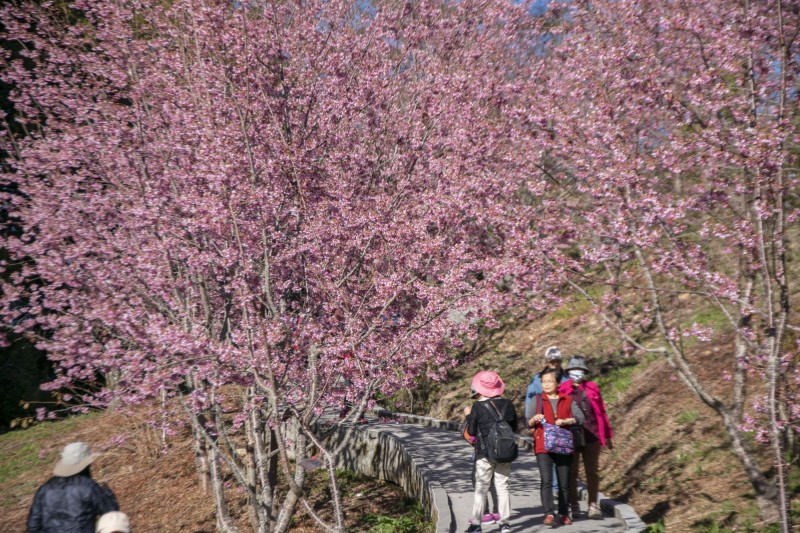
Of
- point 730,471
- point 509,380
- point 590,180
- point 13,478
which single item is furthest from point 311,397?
point 13,478

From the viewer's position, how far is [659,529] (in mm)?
7344

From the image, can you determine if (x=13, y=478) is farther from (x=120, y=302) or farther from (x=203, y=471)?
(x=120, y=302)

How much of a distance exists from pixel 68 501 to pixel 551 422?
4.53 meters

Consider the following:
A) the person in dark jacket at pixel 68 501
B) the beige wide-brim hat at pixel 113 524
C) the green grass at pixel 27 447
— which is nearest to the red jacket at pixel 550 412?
the beige wide-brim hat at pixel 113 524

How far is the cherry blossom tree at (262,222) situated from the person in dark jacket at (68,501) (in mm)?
1828

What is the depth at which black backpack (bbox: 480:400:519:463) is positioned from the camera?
6.50 m

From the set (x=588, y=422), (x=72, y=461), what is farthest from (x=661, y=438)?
(x=72, y=461)

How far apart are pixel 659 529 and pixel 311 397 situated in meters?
4.16

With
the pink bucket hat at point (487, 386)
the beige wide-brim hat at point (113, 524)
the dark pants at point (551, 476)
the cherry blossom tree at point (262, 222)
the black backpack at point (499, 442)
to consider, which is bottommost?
the dark pants at point (551, 476)

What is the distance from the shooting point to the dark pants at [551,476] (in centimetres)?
694

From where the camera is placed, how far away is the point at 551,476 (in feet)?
23.1

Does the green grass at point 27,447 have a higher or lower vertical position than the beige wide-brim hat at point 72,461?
lower

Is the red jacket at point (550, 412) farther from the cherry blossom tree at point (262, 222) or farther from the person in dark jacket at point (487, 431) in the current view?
the cherry blossom tree at point (262, 222)

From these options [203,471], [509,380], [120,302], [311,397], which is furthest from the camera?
[509,380]
